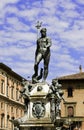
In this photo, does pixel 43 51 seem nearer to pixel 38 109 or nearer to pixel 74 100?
pixel 38 109

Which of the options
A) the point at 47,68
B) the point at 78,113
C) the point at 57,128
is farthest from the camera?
the point at 78,113

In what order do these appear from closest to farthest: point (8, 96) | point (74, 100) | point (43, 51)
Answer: point (43, 51) → point (74, 100) → point (8, 96)

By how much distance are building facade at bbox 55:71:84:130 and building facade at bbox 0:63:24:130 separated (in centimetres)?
747

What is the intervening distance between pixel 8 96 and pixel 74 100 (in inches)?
504

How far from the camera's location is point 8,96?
252 feet

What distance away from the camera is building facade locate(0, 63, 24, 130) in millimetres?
72188

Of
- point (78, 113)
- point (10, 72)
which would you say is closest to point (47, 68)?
point (78, 113)

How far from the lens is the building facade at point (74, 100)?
68.3 m

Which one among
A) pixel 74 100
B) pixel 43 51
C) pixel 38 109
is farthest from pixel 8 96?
pixel 38 109

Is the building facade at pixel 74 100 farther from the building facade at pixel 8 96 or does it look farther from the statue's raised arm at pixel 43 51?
the statue's raised arm at pixel 43 51

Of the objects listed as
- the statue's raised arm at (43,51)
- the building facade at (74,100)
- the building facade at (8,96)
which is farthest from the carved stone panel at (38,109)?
the building facade at (8,96)

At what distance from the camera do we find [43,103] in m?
21.0

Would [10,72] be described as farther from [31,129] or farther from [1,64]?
[31,129]

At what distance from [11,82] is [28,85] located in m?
58.5
